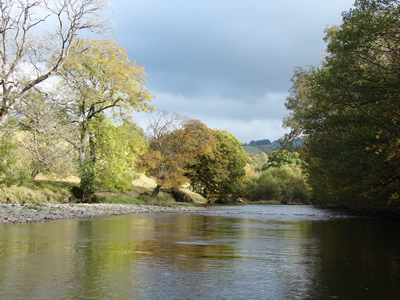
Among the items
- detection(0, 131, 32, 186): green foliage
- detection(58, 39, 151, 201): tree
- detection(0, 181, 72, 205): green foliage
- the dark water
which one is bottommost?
the dark water

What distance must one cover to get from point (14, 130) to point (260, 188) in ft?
191

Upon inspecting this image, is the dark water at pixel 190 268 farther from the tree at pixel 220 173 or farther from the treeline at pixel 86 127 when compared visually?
the tree at pixel 220 173

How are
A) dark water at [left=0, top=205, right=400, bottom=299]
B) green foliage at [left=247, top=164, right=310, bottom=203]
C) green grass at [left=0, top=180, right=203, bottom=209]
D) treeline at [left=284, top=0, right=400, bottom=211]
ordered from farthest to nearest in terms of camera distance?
1. green foliage at [left=247, top=164, right=310, bottom=203]
2. green grass at [left=0, top=180, right=203, bottom=209]
3. treeline at [left=284, top=0, right=400, bottom=211]
4. dark water at [left=0, top=205, right=400, bottom=299]

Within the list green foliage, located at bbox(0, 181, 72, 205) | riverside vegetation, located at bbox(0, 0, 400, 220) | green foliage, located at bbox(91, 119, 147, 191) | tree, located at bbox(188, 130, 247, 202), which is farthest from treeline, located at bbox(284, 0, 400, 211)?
tree, located at bbox(188, 130, 247, 202)

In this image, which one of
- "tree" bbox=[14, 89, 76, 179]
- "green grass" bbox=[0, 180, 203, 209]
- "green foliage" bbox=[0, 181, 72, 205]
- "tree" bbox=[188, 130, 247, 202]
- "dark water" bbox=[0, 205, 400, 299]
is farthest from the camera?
"tree" bbox=[188, 130, 247, 202]

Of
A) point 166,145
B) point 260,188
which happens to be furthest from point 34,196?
point 260,188

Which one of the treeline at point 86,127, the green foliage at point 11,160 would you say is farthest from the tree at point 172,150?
the green foliage at point 11,160

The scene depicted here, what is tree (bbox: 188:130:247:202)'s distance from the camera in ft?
211

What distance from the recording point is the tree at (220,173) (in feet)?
211

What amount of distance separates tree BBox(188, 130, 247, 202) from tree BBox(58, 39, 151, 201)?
26.6m

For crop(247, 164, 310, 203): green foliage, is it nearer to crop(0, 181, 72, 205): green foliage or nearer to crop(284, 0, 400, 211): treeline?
crop(0, 181, 72, 205): green foliage

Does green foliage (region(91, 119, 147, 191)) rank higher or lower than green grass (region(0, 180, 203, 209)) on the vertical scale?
higher

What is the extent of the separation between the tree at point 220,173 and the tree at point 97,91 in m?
26.6

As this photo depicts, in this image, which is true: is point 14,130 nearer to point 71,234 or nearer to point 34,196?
point 34,196
